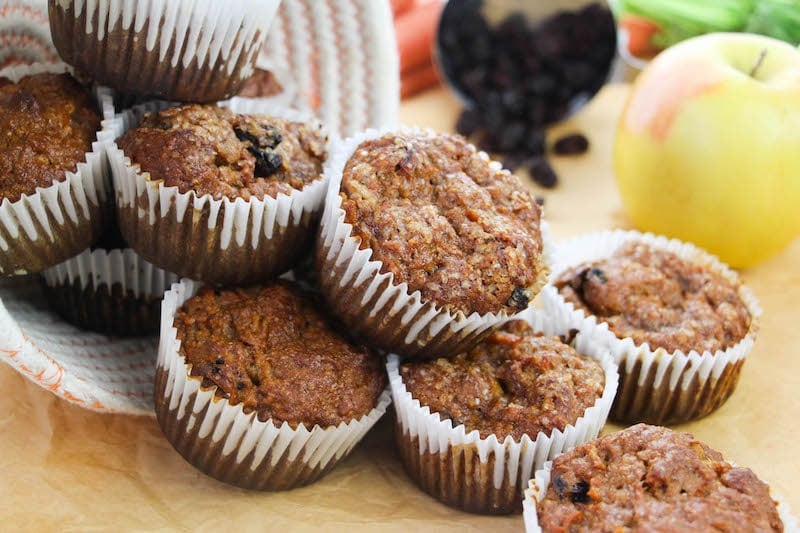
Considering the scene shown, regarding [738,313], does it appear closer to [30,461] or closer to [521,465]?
[521,465]

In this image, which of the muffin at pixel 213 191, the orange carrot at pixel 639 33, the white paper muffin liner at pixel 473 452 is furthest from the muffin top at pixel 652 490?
the orange carrot at pixel 639 33

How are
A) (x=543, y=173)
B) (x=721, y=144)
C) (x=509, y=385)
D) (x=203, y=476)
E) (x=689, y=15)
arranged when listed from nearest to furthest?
(x=509, y=385), (x=203, y=476), (x=721, y=144), (x=543, y=173), (x=689, y=15)

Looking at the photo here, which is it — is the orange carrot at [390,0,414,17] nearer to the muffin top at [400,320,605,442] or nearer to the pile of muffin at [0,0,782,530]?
the pile of muffin at [0,0,782,530]

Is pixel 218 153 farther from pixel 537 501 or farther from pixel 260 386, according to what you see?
pixel 537 501

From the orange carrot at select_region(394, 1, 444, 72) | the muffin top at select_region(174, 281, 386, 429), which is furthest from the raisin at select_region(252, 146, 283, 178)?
the orange carrot at select_region(394, 1, 444, 72)

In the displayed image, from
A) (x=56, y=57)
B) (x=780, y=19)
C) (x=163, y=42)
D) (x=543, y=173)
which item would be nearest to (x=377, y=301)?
(x=163, y=42)

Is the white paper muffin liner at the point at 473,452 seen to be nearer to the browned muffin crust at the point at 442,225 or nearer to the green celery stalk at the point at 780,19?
the browned muffin crust at the point at 442,225
